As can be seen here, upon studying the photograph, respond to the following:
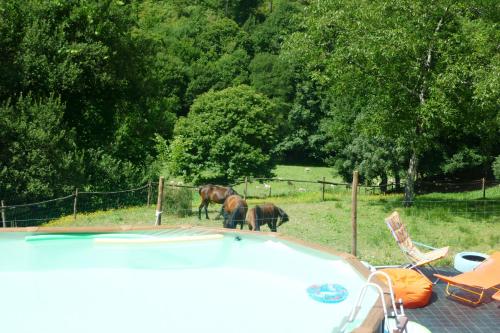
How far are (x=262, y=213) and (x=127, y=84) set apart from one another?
1320 cm

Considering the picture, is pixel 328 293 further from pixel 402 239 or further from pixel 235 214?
pixel 235 214

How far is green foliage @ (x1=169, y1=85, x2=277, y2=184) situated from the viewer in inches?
1128

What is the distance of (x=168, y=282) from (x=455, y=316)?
147 inches

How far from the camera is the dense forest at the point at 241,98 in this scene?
13562 millimetres

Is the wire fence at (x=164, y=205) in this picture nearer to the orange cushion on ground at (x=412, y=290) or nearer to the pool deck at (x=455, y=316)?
the pool deck at (x=455, y=316)

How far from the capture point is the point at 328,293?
18.5 ft

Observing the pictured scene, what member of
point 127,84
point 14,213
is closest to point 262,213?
point 14,213

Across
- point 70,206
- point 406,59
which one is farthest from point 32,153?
point 406,59

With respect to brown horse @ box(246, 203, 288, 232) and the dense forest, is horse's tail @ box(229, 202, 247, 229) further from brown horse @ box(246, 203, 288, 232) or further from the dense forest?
the dense forest

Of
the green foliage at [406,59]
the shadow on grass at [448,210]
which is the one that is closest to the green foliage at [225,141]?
the shadow on grass at [448,210]

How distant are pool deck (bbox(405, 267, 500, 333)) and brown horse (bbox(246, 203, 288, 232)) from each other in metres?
3.63

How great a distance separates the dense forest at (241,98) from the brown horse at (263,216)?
545 cm

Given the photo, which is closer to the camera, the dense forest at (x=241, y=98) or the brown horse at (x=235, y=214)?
the brown horse at (x=235, y=214)

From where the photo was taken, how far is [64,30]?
63.1ft
